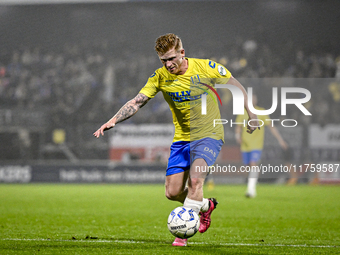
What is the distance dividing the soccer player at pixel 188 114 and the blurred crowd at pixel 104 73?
47.2 ft

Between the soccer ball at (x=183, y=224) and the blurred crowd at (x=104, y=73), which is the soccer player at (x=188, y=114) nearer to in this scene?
the soccer ball at (x=183, y=224)

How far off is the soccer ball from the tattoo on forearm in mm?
1176

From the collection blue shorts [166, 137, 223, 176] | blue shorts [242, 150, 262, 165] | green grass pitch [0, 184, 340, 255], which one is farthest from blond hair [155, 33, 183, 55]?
blue shorts [242, 150, 262, 165]

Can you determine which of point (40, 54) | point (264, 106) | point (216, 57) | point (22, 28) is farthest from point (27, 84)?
point (264, 106)

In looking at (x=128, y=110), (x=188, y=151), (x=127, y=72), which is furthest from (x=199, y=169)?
(x=127, y=72)

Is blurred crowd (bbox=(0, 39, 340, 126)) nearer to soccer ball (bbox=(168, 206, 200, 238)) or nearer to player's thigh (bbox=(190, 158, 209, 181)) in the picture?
player's thigh (bbox=(190, 158, 209, 181))

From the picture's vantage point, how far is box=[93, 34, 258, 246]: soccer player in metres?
5.16

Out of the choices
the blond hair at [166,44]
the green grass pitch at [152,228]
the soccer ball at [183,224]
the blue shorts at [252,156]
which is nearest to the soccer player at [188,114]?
the blond hair at [166,44]

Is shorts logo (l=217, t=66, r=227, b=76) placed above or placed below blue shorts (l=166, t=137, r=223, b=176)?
above

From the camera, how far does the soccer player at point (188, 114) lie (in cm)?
516

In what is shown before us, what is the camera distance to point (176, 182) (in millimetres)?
5418

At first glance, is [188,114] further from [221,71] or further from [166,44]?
[166,44]

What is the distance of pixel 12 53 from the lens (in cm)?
2359

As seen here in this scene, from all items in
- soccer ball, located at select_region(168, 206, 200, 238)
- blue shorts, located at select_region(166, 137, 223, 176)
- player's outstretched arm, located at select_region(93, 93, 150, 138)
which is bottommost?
soccer ball, located at select_region(168, 206, 200, 238)
